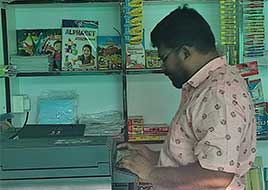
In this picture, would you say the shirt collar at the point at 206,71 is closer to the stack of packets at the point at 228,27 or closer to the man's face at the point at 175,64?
the man's face at the point at 175,64

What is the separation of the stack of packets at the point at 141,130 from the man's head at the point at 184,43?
3.51 ft

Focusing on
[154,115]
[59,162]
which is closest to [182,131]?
[59,162]

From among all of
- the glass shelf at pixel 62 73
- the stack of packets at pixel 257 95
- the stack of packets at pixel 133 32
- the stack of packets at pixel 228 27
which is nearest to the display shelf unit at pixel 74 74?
the glass shelf at pixel 62 73

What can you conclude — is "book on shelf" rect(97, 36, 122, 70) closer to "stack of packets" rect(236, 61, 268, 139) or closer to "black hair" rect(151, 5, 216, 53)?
"stack of packets" rect(236, 61, 268, 139)

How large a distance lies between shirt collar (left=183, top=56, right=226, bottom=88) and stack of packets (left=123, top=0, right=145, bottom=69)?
1.12 metres

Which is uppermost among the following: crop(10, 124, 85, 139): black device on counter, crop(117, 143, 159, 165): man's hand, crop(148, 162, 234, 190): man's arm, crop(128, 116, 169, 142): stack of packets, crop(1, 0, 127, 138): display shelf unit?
crop(1, 0, 127, 138): display shelf unit

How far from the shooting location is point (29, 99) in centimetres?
290

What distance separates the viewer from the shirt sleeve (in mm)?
1412

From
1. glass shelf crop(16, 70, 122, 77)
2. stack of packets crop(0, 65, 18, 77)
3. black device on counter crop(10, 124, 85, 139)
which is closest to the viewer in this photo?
black device on counter crop(10, 124, 85, 139)

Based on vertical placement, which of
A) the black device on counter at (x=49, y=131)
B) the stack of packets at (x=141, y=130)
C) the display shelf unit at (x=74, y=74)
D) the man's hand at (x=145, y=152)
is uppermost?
the display shelf unit at (x=74, y=74)

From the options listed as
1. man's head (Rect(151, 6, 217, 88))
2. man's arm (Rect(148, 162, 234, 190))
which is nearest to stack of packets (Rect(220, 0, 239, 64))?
man's head (Rect(151, 6, 217, 88))

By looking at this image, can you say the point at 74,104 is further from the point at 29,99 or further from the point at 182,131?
the point at 182,131

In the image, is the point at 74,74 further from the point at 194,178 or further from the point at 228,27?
the point at 194,178

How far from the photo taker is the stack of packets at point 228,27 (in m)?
2.71
